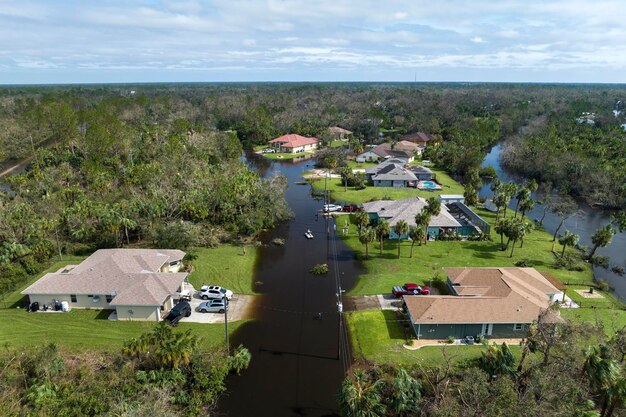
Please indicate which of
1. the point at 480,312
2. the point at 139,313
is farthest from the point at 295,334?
the point at 480,312

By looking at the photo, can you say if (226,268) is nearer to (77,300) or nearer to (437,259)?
(77,300)

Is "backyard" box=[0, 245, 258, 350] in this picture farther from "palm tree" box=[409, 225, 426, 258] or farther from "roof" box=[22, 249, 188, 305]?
"palm tree" box=[409, 225, 426, 258]

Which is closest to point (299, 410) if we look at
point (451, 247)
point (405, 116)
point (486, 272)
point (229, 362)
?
point (229, 362)

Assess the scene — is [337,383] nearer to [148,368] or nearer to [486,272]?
[148,368]

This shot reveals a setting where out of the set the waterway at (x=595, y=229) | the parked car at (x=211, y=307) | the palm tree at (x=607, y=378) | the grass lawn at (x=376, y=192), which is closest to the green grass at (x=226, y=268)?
the parked car at (x=211, y=307)

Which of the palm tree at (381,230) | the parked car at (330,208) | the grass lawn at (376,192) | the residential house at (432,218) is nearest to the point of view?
the palm tree at (381,230)

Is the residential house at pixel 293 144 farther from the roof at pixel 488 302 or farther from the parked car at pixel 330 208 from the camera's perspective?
the roof at pixel 488 302

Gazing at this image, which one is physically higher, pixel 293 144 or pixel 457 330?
pixel 293 144
